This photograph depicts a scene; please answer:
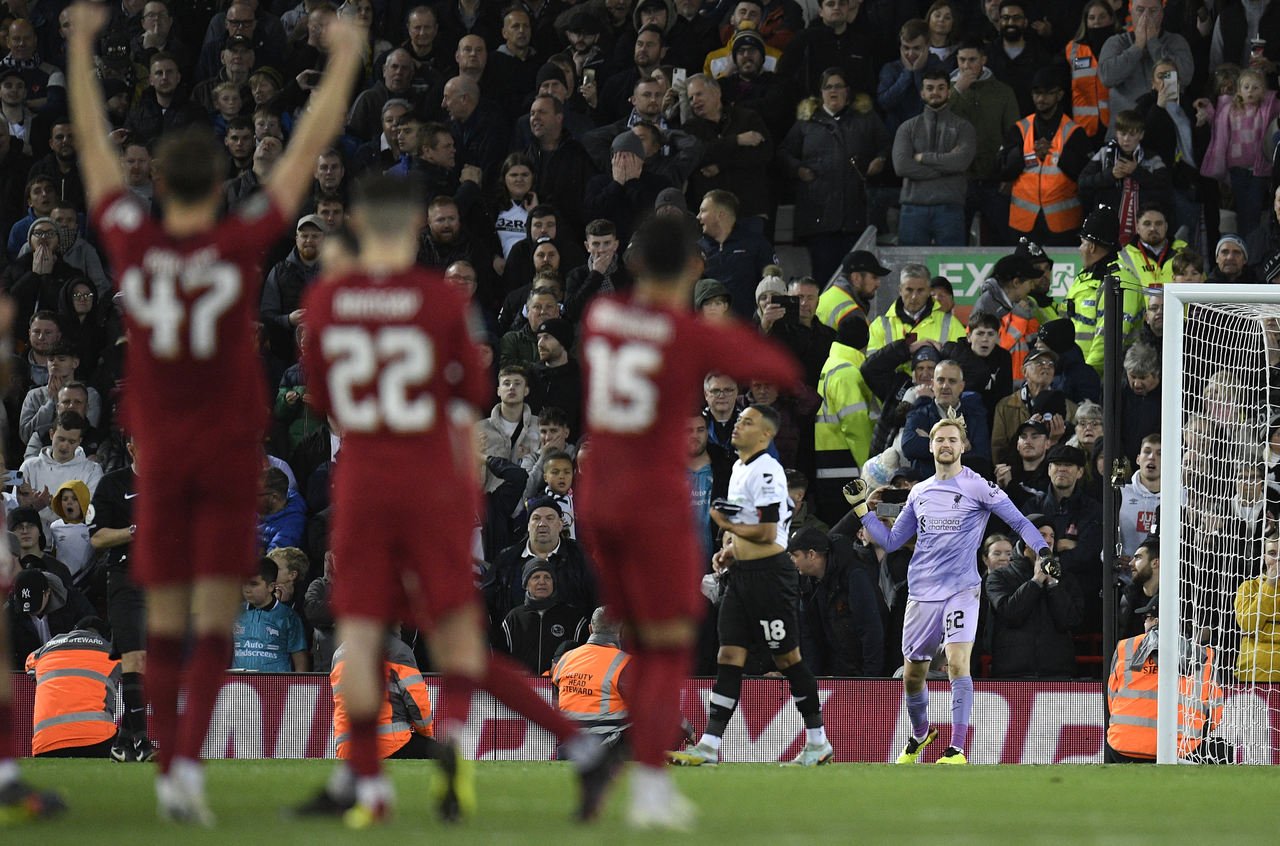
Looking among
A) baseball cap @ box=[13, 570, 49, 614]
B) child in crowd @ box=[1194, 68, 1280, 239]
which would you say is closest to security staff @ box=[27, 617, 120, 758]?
baseball cap @ box=[13, 570, 49, 614]

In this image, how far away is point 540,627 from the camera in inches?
549

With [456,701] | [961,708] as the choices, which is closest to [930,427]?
[961,708]

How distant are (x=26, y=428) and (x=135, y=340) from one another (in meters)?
10.3

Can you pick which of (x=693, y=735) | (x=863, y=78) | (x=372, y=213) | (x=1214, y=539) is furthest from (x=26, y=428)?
(x=372, y=213)

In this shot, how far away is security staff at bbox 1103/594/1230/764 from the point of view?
41.9 feet

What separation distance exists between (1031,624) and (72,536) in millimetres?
7359

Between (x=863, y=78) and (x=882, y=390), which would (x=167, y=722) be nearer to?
(x=882, y=390)

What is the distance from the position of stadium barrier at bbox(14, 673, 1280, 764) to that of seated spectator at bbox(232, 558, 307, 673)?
1.98 feet

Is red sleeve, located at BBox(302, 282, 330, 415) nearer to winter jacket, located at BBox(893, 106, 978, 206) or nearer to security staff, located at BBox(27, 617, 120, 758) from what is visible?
security staff, located at BBox(27, 617, 120, 758)

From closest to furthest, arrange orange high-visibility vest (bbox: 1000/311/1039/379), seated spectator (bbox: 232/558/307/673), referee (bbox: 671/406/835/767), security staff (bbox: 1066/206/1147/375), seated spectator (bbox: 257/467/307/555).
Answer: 1. referee (bbox: 671/406/835/767)
2. seated spectator (bbox: 232/558/307/673)
3. seated spectator (bbox: 257/467/307/555)
4. security staff (bbox: 1066/206/1147/375)
5. orange high-visibility vest (bbox: 1000/311/1039/379)

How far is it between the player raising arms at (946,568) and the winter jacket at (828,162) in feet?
15.2

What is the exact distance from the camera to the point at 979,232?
18.5m

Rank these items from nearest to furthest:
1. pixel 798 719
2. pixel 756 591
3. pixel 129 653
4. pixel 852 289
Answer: pixel 756 591 → pixel 129 653 → pixel 798 719 → pixel 852 289

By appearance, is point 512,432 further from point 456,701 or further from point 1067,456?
point 456,701
